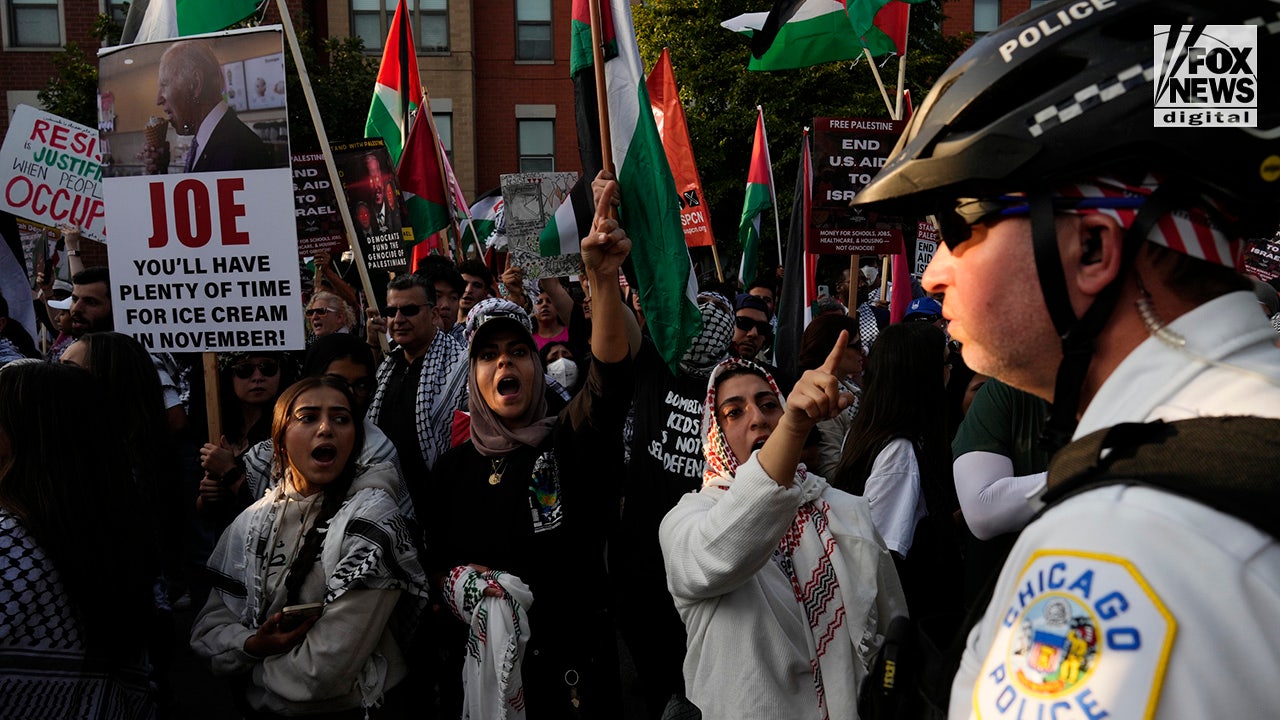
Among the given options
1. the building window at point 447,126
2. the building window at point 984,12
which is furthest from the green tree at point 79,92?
the building window at point 984,12

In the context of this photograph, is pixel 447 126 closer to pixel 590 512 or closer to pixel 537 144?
pixel 537 144

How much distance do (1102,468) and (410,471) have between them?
4.47 metres

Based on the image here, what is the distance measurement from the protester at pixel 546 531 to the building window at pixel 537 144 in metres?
29.3

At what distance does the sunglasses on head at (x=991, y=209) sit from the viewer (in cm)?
125

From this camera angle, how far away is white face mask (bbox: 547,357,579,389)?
649 centimetres

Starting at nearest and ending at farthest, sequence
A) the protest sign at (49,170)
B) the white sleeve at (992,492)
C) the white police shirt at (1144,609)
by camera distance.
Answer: the white police shirt at (1144,609)
the white sleeve at (992,492)
the protest sign at (49,170)

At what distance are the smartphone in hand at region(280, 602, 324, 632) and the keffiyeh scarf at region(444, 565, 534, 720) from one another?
51cm

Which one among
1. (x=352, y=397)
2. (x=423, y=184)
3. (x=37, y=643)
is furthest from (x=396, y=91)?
(x=37, y=643)

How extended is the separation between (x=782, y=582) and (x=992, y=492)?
81cm

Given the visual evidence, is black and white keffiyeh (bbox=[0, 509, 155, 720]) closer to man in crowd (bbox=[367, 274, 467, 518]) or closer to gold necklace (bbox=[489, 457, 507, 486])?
gold necklace (bbox=[489, 457, 507, 486])

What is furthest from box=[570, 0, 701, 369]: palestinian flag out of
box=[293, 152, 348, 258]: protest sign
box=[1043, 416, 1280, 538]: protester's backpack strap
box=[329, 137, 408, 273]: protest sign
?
box=[293, 152, 348, 258]: protest sign

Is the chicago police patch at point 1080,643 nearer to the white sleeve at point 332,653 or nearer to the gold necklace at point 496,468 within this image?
the white sleeve at point 332,653

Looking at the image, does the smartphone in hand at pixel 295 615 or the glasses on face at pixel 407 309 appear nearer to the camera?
the smartphone in hand at pixel 295 615

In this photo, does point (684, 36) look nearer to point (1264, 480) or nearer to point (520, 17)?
point (520, 17)
